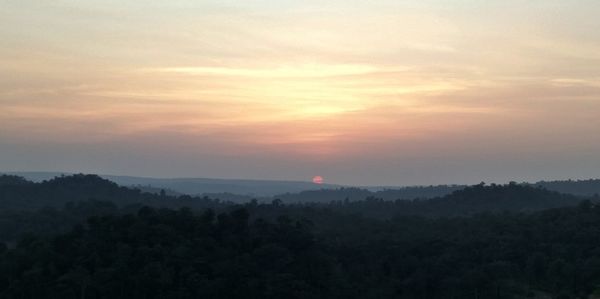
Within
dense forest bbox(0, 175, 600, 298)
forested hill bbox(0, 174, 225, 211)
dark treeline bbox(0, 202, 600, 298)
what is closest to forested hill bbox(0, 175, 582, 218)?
forested hill bbox(0, 174, 225, 211)

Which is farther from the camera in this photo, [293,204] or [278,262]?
[293,204]

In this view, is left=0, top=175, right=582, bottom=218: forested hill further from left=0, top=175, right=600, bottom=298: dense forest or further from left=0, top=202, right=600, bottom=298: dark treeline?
left=0, top=202, right=600, bottom=298: dark treeline

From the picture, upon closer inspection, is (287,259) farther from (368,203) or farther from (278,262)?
(368,203)

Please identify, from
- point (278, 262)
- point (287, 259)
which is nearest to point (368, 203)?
point (287, 259)

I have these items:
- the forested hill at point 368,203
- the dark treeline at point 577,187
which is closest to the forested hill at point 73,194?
the forested hill at point 368,203

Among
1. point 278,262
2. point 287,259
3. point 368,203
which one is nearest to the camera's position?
point 278,262

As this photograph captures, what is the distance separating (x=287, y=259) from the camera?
1863 inches

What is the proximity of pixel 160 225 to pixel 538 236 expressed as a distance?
3379cm

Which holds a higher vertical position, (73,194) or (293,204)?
(73,194)

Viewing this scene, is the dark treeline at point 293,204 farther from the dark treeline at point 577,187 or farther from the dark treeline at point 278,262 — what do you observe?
the dark treeline at point 577,187

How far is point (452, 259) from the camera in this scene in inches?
2089

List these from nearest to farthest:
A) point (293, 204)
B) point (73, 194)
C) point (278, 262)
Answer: point (278, 262)
point (293, 204)
point (73, 194)

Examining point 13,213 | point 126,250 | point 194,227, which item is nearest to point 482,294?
point 194,227

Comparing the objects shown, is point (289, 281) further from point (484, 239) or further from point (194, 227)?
point (484, 239)
